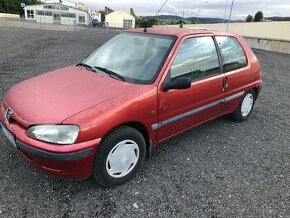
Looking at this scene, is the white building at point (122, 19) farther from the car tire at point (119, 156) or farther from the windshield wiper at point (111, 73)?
the car tire at point (119, 156)

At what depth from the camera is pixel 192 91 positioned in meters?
3.62

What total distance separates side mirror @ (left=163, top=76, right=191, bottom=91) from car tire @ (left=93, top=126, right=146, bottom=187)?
621mm

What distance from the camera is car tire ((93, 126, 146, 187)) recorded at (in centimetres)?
281

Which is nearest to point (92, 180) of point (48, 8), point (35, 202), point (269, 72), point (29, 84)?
point (35, 202)

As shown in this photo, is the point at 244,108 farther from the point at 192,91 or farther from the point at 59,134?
the point at 59,134

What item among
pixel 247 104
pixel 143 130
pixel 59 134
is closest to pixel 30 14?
pixel 247 104

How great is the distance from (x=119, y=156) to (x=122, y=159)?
0.21ft


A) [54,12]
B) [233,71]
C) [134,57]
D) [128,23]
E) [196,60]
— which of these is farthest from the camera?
[128,23]

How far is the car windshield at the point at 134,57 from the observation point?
3334mm

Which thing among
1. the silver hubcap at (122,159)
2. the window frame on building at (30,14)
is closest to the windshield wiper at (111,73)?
the silver hubcap at (122,159)

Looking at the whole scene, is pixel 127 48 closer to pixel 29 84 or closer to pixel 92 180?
pixel 29 84

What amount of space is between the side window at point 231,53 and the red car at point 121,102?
2 cm

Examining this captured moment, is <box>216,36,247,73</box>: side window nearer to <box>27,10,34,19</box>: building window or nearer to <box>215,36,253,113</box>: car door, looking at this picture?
<box>215,36,253,113</box>: car door

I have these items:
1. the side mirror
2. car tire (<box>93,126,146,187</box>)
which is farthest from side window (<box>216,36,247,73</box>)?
car tire (<box>93,126,146,187</box>)
